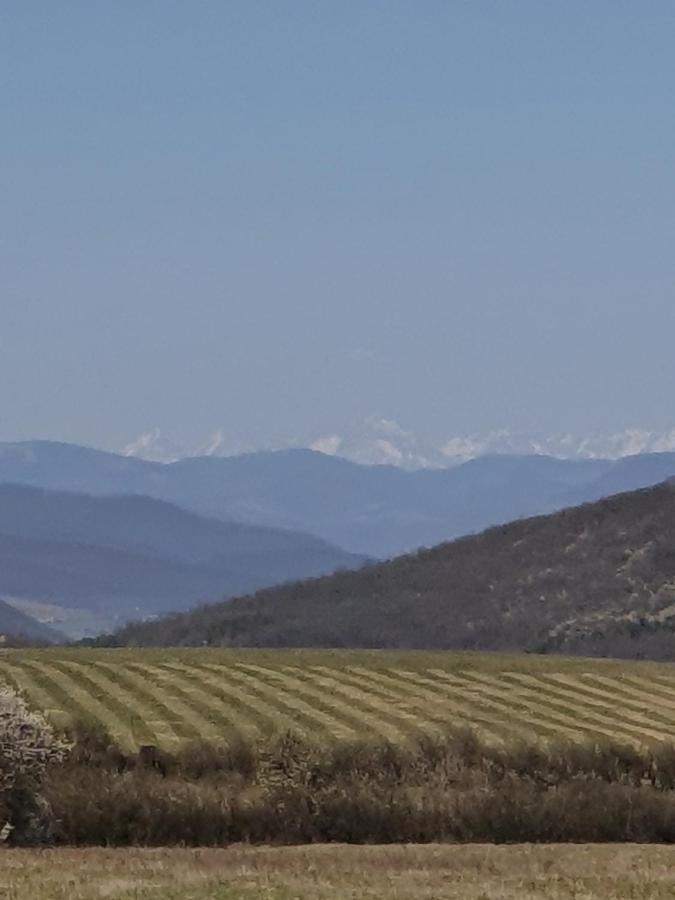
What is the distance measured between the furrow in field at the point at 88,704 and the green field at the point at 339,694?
0.12 feet

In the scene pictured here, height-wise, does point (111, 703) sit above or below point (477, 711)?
above

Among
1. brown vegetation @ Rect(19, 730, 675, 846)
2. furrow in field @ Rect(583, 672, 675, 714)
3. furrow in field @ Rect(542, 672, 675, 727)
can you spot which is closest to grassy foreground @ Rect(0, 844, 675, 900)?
brown vegetation @ Rect(19, 730, 675, 846)

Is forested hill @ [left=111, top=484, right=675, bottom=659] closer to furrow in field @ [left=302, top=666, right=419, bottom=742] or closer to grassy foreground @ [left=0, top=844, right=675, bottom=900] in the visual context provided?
furrow in field @ [left=302, top=666, right=419, bottom=742]

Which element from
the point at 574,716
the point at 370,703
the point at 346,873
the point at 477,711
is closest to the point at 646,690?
the point at 574,716

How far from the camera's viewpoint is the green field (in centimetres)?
3475

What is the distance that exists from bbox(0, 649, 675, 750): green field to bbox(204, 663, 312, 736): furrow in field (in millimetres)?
38

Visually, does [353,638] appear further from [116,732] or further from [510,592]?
[116,732]

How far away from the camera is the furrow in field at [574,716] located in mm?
35594

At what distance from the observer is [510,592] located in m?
132

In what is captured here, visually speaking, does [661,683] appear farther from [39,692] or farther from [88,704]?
[39,692]

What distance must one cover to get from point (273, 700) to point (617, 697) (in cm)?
836

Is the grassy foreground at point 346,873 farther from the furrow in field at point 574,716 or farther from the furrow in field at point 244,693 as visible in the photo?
the furrow in field at point 574,716

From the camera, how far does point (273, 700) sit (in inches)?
1494

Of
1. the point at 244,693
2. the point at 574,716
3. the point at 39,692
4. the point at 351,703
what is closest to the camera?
the point at 39,692
